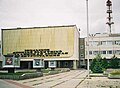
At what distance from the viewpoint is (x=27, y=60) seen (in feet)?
280

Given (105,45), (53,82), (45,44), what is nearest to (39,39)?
(45,44)

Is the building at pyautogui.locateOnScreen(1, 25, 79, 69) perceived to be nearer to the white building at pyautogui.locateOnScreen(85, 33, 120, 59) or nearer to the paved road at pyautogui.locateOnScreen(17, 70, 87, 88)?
the white building at pyautogui.locateOnScreen(85, 33, 120, 59)

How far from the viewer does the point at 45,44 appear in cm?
8294

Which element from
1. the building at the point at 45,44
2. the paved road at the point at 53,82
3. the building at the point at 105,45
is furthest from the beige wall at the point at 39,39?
the paved road at the point at 53,82

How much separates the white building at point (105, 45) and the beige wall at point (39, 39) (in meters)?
10.4

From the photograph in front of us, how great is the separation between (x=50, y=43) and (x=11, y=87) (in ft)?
206

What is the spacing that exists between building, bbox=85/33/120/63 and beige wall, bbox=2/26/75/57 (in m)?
10.4

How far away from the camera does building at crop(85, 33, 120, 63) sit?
8431cm

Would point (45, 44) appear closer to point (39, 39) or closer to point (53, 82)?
point (39, 39)

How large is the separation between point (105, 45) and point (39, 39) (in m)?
21.8

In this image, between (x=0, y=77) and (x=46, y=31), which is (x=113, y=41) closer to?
(x=46, y=31)

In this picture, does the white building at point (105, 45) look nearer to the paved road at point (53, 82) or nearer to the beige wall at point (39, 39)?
the beige wall at point (39, 39)

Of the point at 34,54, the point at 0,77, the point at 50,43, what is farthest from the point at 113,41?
the point at 0,77

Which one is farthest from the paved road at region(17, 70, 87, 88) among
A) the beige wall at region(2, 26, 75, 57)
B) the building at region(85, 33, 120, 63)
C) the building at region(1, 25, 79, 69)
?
the building at region(85, 33, 120, 63)
